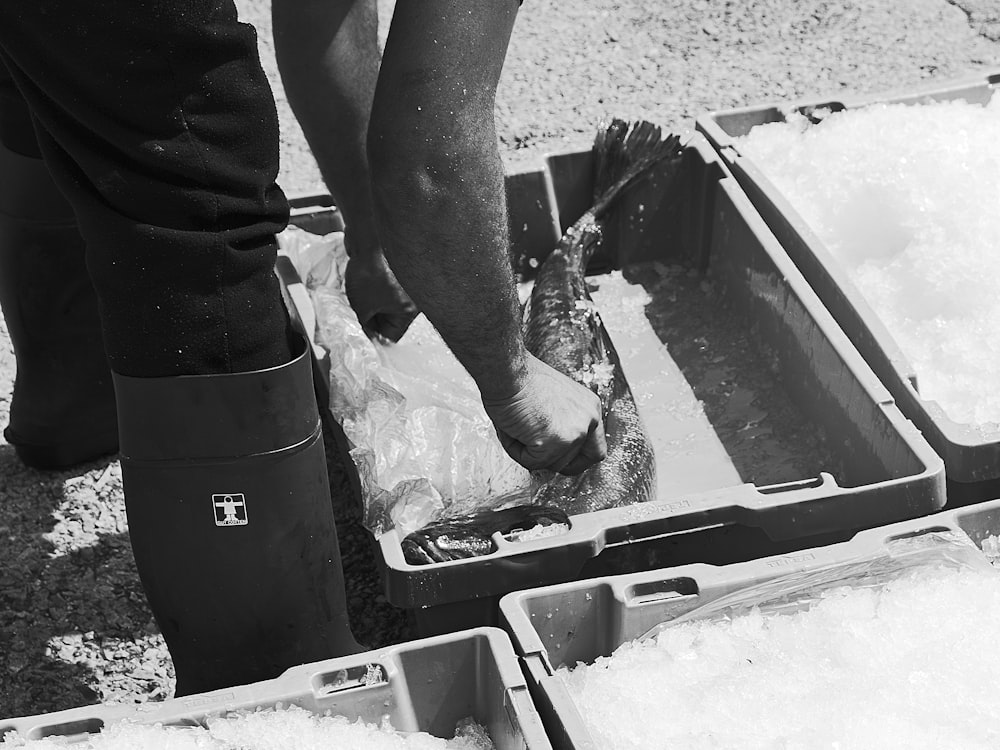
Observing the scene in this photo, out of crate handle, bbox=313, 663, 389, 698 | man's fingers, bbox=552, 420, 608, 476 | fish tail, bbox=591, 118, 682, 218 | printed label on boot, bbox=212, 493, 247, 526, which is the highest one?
fish tail, bbox=591, 118, 682, 218

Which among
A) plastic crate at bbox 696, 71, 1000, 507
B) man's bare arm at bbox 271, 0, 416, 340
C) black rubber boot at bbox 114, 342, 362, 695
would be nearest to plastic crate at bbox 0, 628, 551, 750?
black rubber boot at bbox 114, 342, 362, 695

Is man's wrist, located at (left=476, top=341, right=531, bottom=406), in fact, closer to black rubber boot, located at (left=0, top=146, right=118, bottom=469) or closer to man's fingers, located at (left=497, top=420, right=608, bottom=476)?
man's fingers, located at (left=497, top=420, right=608, bottom=476)

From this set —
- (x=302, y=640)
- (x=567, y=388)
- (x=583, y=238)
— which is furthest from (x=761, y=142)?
(x=302, y=640)

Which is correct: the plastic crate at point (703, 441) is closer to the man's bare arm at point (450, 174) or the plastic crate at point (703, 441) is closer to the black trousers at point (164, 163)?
the man's bare arm at point (450, 174)

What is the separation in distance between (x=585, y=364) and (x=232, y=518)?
3.80ft

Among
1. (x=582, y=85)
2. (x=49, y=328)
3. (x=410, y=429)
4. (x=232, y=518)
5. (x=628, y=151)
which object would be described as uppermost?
(x=582, y=85)

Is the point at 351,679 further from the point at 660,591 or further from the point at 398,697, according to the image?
the point at 660,591

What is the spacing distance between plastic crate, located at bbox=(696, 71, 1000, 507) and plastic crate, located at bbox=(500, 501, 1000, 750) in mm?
226

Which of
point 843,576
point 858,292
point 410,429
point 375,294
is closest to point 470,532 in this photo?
point 410,429

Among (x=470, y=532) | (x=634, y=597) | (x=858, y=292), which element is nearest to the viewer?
(x=634, y=597)

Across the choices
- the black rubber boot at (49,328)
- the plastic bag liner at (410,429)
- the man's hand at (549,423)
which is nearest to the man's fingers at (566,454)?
the man's hand at (549,423)

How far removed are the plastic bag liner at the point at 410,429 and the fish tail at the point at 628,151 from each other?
621mm

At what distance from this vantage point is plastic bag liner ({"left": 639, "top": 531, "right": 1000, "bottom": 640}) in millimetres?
1858

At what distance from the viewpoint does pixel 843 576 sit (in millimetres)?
1880
